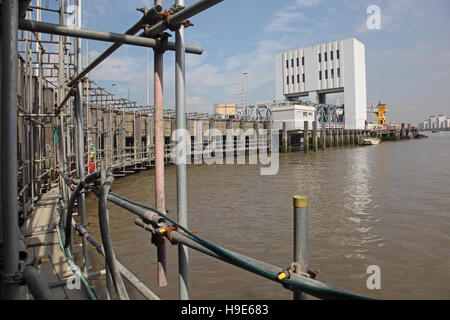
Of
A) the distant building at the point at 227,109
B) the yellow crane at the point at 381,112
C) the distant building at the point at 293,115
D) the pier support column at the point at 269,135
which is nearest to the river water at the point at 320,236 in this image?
the pier support column at the point at 269,135

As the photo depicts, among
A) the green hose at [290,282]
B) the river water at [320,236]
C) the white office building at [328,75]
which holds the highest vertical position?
the white office building at [328,75]

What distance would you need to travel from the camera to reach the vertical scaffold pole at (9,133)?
1.81m

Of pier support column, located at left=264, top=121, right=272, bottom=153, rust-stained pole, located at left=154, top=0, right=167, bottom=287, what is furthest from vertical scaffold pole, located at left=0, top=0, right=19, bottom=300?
pier support column, located at left=264, top=121, right=272, bottom=153

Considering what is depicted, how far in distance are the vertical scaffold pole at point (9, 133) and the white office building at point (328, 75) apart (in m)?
65.1

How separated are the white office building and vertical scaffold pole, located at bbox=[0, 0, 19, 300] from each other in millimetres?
65078

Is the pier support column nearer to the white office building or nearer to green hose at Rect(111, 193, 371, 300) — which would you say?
the white office building

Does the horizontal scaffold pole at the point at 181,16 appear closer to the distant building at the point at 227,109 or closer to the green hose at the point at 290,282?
the green hose at the point at 290,282

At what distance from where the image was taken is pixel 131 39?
2.66 m

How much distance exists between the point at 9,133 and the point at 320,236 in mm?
7929

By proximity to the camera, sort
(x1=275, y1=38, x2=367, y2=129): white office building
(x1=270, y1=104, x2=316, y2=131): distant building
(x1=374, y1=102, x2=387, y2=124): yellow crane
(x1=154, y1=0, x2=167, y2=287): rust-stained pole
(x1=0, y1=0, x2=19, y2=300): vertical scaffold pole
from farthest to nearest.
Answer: (x1=374, y1=102, x2=387, y2=124): yellow crane, (x1=275, y1=38, x2=367, y2=129): white office building, (x1=270, y1=104, x2=316, y2=131): distant building, (x1=154, y1=0, x2=167, y2=287): rust-stained pole, (x1=0, y1=0, x2=19, y2=300): vertical scaffold pole

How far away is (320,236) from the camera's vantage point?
341 inches

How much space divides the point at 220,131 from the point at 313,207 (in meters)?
25.1

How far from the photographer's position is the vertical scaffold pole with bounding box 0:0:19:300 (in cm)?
181

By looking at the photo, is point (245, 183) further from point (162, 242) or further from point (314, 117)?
point (314, 117)
